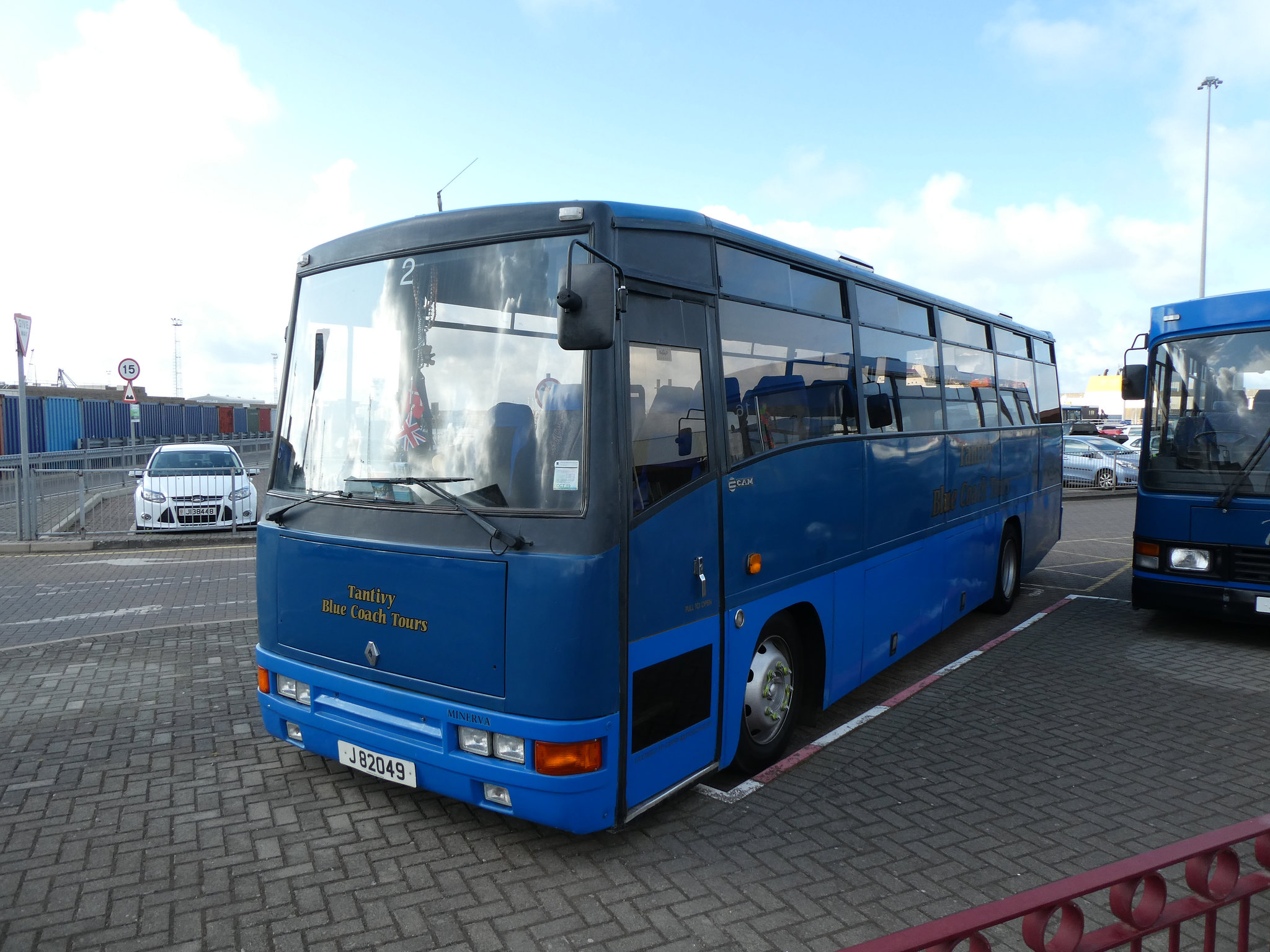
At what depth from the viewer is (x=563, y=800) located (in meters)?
3.74

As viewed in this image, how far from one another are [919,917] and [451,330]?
327 cm

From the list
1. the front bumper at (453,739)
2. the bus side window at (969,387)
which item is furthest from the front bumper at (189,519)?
the bus side window at (969,387)

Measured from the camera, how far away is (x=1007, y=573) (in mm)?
10086

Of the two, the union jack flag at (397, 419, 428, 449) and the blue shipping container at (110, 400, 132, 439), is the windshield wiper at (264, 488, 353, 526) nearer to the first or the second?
the union jack flag at (397, 419, 428, 449)

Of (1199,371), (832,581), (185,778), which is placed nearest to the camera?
(185,778)

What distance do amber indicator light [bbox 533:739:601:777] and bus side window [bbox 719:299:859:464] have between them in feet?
5.53

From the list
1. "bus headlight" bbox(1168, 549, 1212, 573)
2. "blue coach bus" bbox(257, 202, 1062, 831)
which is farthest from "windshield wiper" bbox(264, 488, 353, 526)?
"bus headlight" bbox(1168, 549, 1212, 573)

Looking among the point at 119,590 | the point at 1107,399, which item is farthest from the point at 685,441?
the point at 1107,399

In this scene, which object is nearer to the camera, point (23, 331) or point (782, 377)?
point (782, 377)

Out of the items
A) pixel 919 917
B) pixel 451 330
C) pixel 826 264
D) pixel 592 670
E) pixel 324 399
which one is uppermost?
pixel 826 264

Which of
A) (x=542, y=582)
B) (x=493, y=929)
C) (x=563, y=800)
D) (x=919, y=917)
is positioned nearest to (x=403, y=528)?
(x=542, y=582)

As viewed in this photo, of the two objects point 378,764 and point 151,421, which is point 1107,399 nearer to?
point 151,421

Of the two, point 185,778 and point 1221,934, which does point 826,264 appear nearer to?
point 1221,934

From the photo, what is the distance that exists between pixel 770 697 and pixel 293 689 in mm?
2665
